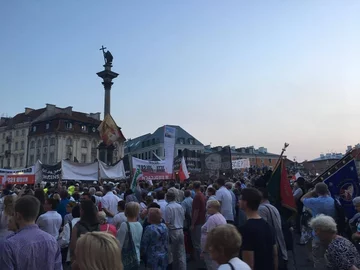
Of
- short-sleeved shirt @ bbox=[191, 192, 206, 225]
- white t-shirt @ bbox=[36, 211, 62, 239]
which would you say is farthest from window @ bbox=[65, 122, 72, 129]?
white t-shirt @ bbox=[36, 211, 62, 239]

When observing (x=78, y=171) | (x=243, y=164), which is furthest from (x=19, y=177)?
(x=243, y=164)

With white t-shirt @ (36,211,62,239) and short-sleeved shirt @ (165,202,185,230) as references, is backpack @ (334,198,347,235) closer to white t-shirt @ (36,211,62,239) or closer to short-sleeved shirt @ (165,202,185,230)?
short-sleeved shirt @ (165,202,185,230)

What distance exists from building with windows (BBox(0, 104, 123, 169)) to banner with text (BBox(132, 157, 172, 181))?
5162 centimetres

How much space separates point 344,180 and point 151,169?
1162cm

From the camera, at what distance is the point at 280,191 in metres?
7.56

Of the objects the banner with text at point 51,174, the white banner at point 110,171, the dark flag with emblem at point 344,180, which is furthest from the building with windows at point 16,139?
the dark flag with emblem at point 344,180

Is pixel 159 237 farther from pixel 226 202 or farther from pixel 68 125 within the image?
pixel 68 125

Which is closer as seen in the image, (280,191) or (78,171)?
(280,191)

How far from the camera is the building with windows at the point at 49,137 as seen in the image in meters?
69.0

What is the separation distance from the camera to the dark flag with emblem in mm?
8602

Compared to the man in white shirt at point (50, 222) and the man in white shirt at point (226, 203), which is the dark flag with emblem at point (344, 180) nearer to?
the man in white shirt at point (226, 203)

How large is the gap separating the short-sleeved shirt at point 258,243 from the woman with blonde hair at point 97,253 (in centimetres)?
217

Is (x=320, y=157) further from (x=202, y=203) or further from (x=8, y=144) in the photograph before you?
(x=202, y=203)

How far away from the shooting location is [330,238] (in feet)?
13.8
